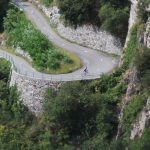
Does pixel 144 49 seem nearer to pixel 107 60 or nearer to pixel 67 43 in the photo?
pixel 107 60

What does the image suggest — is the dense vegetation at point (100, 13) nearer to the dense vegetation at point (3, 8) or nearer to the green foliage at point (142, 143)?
the dense vegetation at point (3, 8)

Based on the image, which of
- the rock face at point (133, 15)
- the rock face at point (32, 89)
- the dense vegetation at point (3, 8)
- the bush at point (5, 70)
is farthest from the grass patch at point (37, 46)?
the rock face at point (133, 15)

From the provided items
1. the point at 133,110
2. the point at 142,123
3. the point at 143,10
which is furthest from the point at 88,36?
the point at 142,123

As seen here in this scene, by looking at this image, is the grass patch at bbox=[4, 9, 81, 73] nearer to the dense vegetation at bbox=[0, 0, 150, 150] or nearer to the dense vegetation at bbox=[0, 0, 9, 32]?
the dense vegetation at bbox=[0, 0, 9, 32]

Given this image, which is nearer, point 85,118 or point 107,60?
point 85,118

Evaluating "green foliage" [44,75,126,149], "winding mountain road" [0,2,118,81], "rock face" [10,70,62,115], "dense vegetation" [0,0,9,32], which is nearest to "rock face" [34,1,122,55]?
"winding mountain road" [0,2,118,81]

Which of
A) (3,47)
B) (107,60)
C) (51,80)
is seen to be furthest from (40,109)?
(3,47)

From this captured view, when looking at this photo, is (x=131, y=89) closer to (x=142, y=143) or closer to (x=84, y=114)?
(x=84, y=114)
